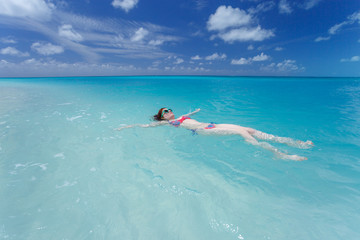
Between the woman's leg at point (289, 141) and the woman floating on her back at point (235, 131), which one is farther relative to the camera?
the woman's leg at point (289, 141)

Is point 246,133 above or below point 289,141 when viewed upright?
above

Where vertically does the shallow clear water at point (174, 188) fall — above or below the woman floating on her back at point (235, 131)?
below

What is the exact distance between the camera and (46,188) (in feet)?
11.2

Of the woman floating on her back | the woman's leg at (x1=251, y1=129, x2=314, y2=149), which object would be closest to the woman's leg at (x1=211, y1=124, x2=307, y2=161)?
the woman floating on her back

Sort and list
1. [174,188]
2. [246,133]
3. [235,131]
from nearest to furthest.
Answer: [174,188] → [246,133] → [235,131]

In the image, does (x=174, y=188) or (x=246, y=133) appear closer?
(x=174, y=188)

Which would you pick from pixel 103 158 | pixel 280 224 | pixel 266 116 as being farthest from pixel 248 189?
pixel 266 116

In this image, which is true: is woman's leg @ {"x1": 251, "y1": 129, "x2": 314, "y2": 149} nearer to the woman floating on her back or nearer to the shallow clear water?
the woman floating on her back

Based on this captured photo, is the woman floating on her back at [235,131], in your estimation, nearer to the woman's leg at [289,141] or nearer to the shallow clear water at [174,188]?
the woman's leg at [289,141]

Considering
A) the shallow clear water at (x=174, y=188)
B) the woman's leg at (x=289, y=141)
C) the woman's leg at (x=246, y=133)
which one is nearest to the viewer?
the shallow clear water at (x=174, y=188)

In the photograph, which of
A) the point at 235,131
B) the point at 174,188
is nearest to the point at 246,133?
the point at 235,131

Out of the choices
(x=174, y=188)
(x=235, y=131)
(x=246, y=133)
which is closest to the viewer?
(x=174, y=188)

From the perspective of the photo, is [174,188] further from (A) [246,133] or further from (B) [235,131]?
(A) [246,133]

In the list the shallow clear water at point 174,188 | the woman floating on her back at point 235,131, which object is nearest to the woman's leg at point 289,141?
the woman floating on her back at point 235,131
